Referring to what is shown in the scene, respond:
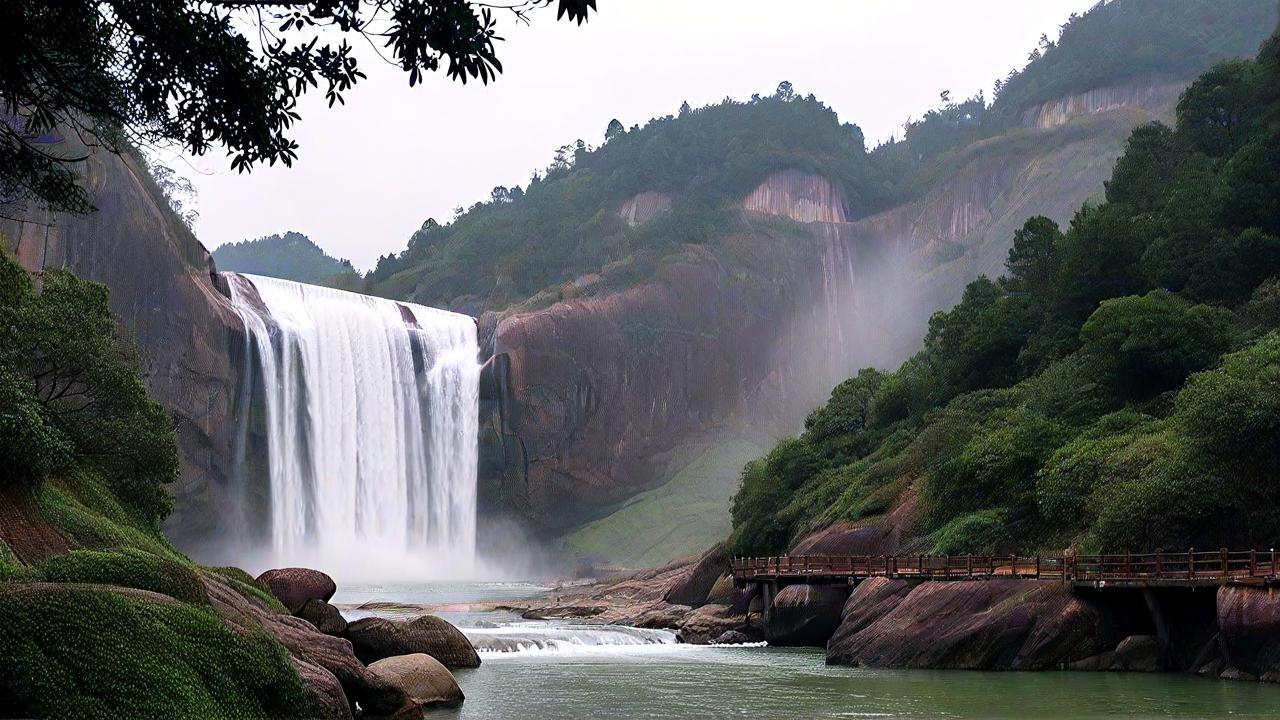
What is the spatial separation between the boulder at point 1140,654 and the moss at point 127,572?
20.8 meters

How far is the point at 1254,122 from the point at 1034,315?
1356cm

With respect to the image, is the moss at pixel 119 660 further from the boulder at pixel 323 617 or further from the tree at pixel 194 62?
the boulder at pixel 323 617

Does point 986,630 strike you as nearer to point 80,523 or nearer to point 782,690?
point 782,690

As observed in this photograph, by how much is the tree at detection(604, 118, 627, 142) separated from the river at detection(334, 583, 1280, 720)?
137 m

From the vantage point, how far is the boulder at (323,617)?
31.4 m

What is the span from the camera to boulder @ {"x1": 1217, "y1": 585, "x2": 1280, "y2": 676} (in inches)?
1030

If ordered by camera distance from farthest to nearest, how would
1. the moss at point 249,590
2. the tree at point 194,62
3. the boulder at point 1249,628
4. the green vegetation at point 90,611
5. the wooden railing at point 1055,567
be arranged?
the wooden railing at point 1055,567 < the boulder at point 1249,628 < the moss at point 249,590 < the green vegetation at point 90,611 < the tree at point 194,62

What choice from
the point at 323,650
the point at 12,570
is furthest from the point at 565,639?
the point at 12,570

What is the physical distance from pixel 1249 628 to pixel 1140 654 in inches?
144

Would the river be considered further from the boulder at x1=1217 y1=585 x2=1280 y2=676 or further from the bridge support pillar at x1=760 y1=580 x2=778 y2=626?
the bridge support pillar at x1=760 y1=580 x2=778 y2=626

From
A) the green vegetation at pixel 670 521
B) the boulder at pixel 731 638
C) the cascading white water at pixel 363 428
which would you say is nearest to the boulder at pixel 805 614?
the boulder at pixel 731 638

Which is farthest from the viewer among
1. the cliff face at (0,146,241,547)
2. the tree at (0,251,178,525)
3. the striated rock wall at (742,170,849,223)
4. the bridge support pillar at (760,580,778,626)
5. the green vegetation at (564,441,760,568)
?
the striated rock wall at (742,170,849,223)

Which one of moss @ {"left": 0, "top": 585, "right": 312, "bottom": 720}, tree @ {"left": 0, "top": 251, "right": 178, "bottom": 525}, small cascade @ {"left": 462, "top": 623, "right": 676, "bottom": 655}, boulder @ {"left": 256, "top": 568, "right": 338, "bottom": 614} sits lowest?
small cascade @ {"left": 462, "top": 623, "right": 676, "bottom": 655}

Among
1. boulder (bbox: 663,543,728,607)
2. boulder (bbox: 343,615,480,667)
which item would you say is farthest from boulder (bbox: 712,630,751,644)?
boulder (bbox: 663,543,728,607)
